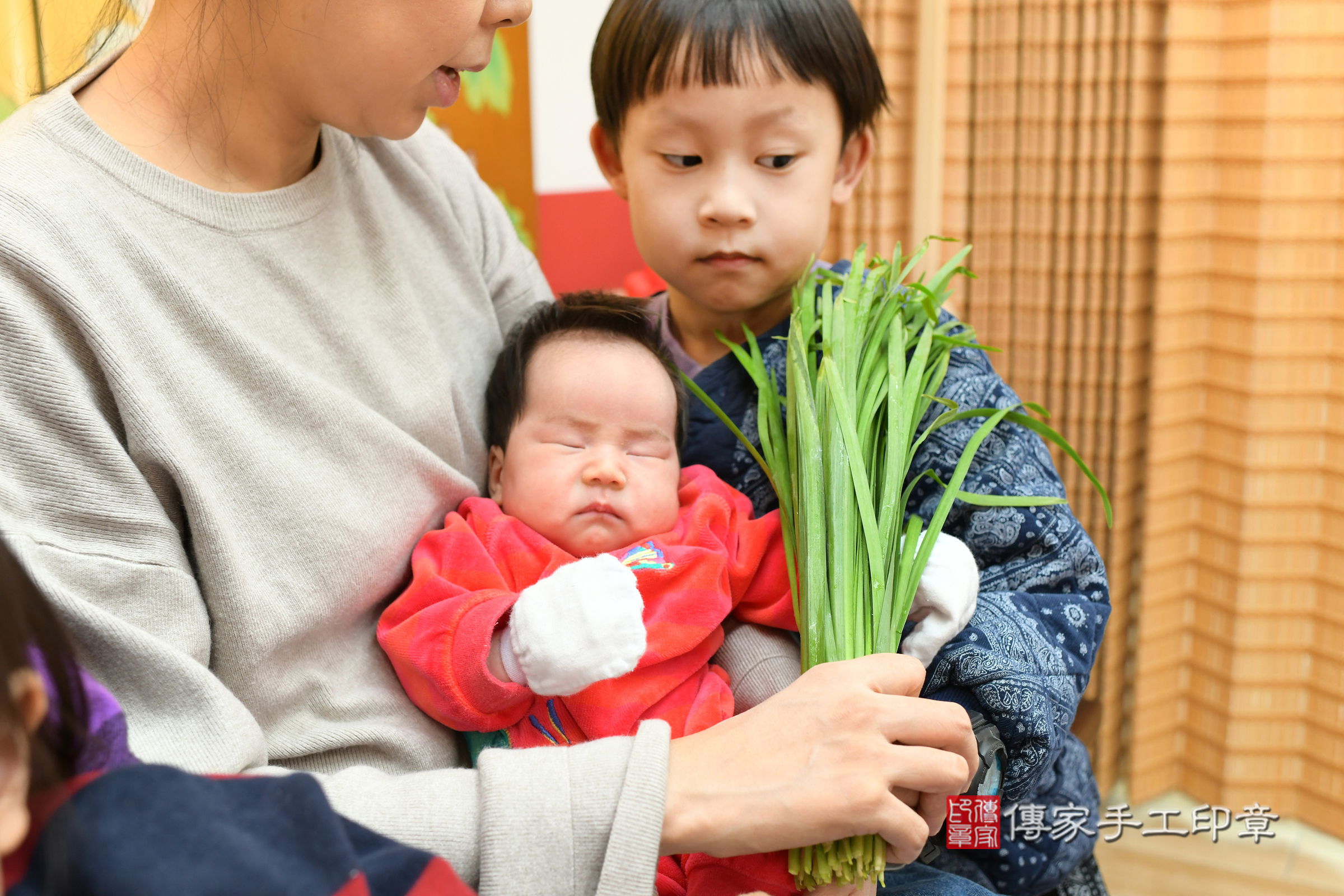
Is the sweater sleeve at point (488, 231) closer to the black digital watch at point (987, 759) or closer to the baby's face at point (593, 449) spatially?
the baby's face at point (593, 449)

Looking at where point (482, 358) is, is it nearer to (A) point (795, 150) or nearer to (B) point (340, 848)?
(A) point (795, 150)

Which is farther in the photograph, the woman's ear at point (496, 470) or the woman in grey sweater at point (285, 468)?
the woman's ear at point (496, 470)

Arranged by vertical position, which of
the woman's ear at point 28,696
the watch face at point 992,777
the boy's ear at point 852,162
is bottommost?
the watch face at point 992,777

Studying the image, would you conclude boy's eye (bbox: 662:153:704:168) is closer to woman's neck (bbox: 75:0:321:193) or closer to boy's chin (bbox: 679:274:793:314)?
boy's chin (bbox: 679:274:793:314)

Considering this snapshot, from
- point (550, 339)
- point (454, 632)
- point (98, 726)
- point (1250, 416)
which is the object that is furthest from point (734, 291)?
point (1250, 416)

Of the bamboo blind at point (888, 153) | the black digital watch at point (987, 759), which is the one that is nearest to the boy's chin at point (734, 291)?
the black digital watch at point (987, 759)

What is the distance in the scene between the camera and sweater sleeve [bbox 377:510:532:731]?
104 centimetres

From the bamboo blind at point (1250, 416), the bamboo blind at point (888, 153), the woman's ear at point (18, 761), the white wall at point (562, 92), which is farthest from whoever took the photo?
the white wall at point (562, 92)

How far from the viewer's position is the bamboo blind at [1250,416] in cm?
225

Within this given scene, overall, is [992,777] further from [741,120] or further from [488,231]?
[488,231]

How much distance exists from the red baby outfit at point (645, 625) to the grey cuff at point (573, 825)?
0.15 meters

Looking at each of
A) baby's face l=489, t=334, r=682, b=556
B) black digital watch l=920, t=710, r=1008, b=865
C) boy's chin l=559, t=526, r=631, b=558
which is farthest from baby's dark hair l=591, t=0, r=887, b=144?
A: black digital watch l=920, t=710, r=1008, b=865

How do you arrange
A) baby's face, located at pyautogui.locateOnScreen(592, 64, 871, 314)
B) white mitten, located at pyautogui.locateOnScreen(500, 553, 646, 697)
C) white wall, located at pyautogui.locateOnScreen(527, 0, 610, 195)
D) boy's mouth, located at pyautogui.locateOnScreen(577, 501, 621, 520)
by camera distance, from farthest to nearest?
1. white wall, located at pyautogui.locateOnScreen(527, 0, 610, 195)
2. baby's face, located at pyautogui.locateOnScreen(592, 64, 871, 314)
3. boy's mouth, located at pyautogui.locateOnScreen(577, 501, 621, 520)
4. white mitten, located at pyautogui.locateOnScreen(500, 553, 646, 697)

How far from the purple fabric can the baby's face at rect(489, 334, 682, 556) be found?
521mm
